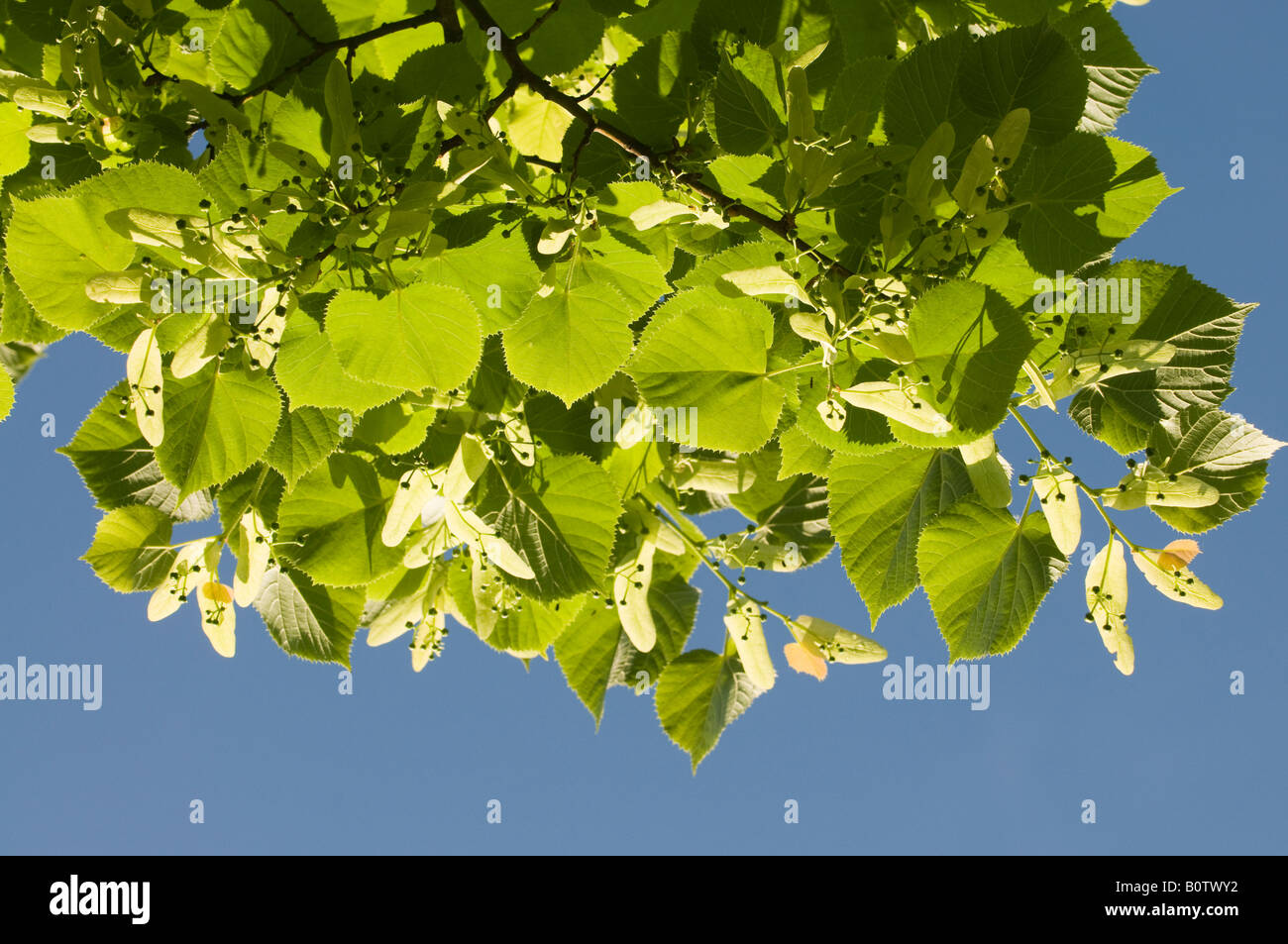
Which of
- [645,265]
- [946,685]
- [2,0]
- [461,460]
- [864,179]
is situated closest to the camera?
[864,179]

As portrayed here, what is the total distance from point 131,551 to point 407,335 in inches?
52.2

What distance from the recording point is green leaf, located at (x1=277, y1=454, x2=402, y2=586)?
222 cm

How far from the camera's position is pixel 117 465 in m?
2.52

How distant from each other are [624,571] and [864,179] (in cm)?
119

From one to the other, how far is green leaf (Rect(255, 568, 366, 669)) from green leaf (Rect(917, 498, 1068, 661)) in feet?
5.43

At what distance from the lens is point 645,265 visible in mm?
1904

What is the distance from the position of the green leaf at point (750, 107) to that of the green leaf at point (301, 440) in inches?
44.7

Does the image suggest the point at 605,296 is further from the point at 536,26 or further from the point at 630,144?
the point at 536,26

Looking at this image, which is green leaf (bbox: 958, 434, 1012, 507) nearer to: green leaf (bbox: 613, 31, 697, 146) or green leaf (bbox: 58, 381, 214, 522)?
green leaf (bbox: 613, 31, 697, 146)

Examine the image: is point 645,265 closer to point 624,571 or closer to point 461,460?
point 461,460

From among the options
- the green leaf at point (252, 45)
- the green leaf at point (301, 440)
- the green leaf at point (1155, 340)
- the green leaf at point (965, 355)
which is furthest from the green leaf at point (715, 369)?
the green leaf at point (252, 45)

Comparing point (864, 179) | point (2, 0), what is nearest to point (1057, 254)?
point (864, 179)

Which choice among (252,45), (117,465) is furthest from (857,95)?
(117,465)

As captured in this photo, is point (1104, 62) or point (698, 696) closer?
point (1104, 62)
